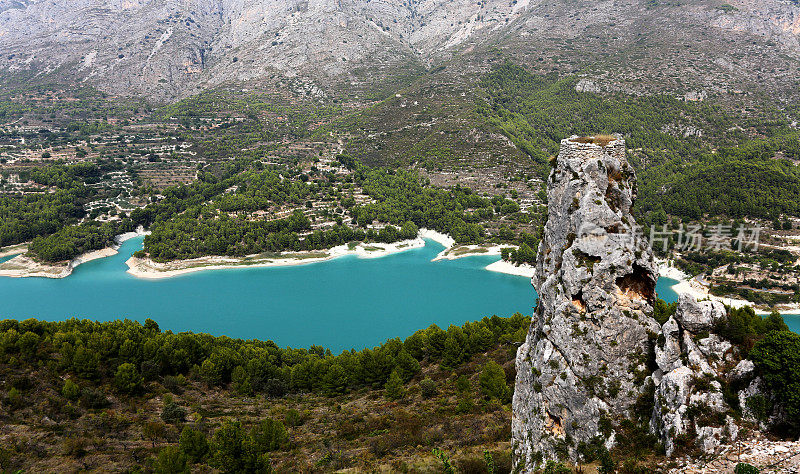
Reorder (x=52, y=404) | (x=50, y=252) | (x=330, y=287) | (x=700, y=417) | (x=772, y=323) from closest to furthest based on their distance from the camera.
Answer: (x=700, y=417), (x=772, y=323), (x=52, y=404), (x=330, y=287), (x=50, y=252)

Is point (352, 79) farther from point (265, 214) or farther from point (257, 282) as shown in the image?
point (257, 282)

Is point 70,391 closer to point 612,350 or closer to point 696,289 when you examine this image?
point 612,350

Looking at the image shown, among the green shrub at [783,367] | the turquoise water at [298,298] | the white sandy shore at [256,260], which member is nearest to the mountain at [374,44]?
the white sandy shore at [256,260]

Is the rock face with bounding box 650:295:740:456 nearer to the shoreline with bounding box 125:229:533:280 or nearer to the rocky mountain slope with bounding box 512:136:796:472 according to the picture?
the rocky mountain slope with bounding box 512:136:796:472

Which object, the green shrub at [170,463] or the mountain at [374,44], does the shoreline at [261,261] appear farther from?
the mountain at [374,44]

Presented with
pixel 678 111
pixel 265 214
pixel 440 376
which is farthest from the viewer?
pixel 678 111

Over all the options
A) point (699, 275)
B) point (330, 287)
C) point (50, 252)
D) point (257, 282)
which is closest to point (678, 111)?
point (699, 275)

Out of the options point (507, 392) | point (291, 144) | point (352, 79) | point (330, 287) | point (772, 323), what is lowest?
point (330, 287)
